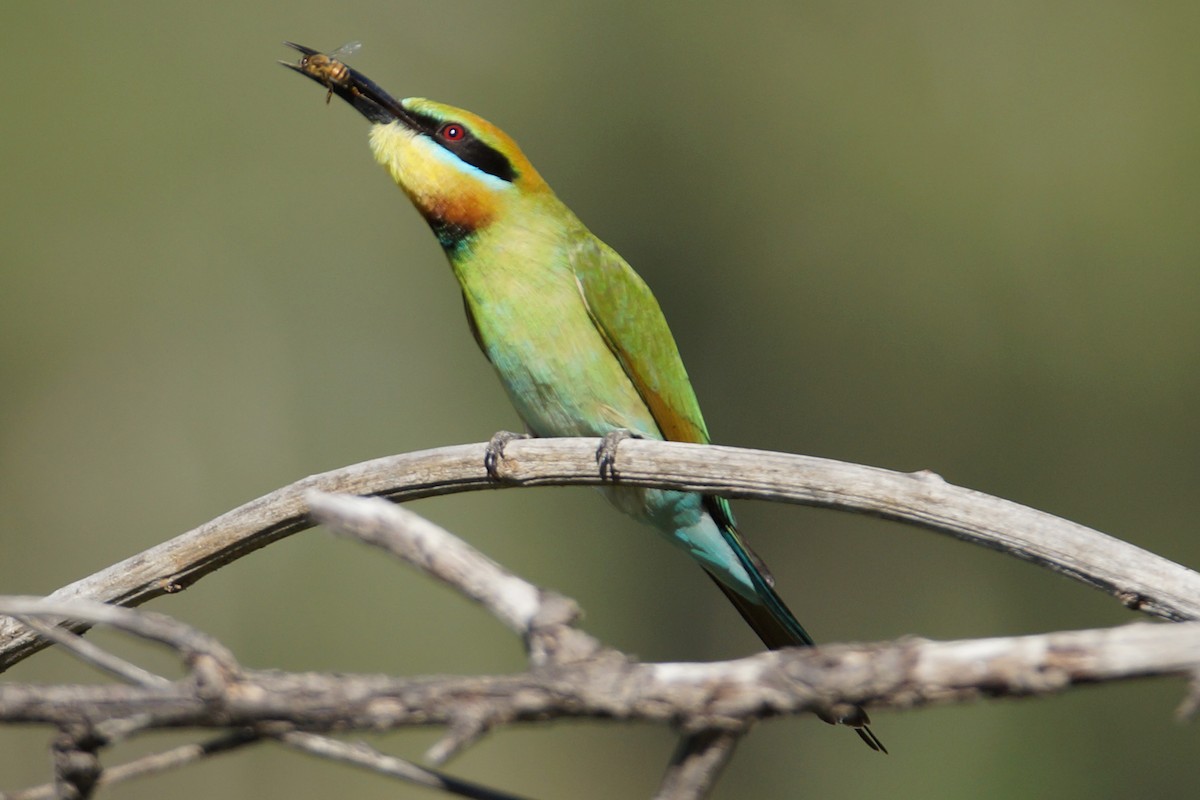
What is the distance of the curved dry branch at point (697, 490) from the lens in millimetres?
1384

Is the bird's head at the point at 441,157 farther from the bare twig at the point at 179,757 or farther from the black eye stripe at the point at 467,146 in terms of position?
the bare twig at the point at 179,757

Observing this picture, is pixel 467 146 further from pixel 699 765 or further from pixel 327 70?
pixel 699 765

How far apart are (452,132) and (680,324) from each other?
2.57 metres

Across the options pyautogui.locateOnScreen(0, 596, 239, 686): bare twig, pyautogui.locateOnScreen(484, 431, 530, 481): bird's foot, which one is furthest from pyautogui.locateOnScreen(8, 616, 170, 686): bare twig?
pyautogui.locateOnScreen(484, 431, 530, 481): bird's foot

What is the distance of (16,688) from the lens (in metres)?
0.96

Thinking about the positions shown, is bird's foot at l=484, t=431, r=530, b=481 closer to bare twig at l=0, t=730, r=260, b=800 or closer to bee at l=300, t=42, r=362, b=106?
bare twig at l=0, t=730, r=260, b=800

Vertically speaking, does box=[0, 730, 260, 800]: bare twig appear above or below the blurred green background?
below

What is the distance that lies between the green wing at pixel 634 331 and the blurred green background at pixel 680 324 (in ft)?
7.01

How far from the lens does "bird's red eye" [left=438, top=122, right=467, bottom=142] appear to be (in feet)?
7.82

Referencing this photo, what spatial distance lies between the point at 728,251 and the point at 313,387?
180 centimetres

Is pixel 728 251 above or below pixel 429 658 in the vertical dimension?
above

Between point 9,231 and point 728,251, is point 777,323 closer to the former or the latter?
point 728,251

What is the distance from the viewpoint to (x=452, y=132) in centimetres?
239

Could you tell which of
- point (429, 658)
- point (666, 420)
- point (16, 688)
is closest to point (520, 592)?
point (16, 688)
